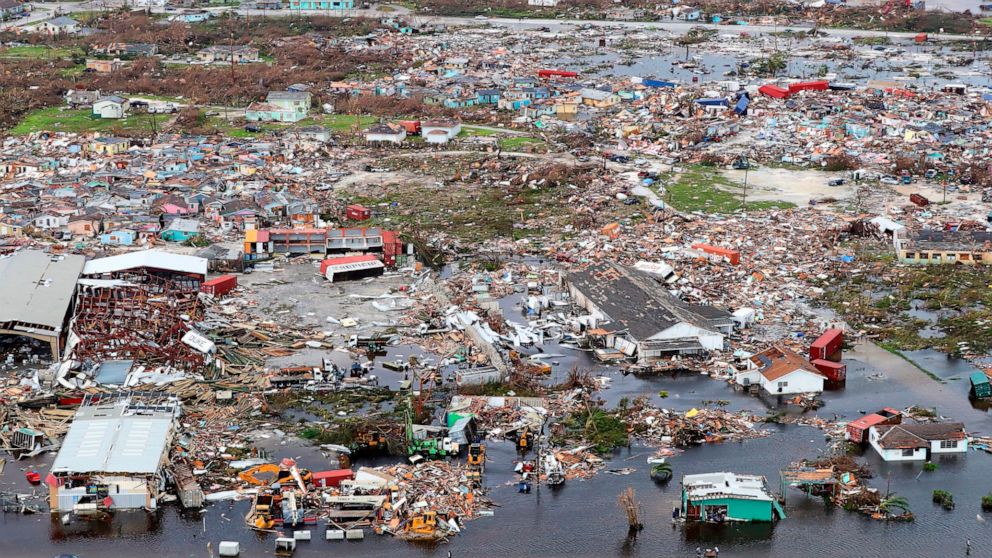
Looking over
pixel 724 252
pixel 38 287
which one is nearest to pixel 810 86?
pixel 724 252

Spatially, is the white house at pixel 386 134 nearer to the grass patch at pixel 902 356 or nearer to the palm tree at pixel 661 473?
the grass patch at pixel 902 356

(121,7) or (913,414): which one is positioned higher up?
(121,7)

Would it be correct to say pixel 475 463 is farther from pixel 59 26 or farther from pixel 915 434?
pixel 59 26

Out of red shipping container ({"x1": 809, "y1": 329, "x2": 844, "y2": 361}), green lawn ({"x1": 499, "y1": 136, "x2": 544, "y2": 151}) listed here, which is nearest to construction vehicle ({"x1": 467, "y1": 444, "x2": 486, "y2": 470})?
red shipping container ({"x1": 809, "y1": 329, "x2": 844, "y2": 361})

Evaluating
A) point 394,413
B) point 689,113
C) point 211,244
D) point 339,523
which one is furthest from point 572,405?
point 689,113

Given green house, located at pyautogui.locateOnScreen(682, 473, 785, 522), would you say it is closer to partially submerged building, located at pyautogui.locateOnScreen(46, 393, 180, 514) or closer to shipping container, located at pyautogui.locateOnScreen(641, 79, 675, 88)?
partially submerged building, located at pyautogui.locateOnScreen(46, 393, 180, 514)

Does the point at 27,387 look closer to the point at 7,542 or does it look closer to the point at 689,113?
the point at 7,542
